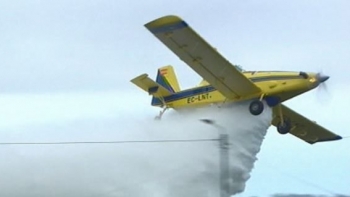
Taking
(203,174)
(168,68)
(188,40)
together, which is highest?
(188,40)

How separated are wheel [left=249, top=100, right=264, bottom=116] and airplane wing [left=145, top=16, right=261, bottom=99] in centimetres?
58

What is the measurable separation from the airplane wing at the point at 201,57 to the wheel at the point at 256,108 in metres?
0.58

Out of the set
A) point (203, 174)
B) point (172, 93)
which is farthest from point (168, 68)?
point (203, 174)

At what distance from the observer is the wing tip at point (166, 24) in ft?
86.1

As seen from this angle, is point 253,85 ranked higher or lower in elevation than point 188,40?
lower

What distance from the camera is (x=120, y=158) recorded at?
1059 inches

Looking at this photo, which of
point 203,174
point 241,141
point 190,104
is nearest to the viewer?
point 203,174

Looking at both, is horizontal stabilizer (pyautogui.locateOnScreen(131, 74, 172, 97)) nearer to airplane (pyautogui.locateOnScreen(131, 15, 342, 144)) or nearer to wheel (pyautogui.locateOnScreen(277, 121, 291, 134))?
airplane (pyautogui.locateOnScreen(131, 15, 342, 144))

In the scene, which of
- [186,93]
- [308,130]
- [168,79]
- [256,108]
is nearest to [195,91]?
[186,93]

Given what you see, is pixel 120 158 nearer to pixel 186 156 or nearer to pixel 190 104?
pixel 186 156

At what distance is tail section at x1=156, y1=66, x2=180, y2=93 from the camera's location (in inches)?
1321

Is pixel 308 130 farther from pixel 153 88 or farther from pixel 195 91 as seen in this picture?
pixel 153 88

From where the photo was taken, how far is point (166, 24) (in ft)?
86.8

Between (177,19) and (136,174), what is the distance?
538 centimetres
